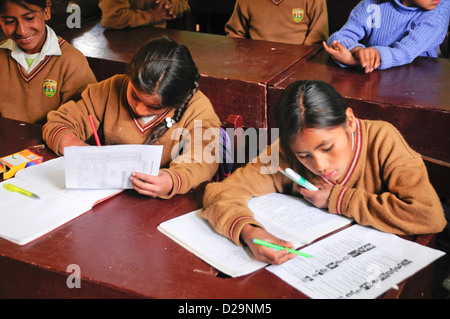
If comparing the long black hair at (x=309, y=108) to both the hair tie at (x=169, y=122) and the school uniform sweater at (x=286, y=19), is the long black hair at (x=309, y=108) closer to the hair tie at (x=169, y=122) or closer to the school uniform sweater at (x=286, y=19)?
the hair tie at (x=169, y=122)

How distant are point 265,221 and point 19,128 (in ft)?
3.59

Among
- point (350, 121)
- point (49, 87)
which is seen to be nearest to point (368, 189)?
point (350, 121)

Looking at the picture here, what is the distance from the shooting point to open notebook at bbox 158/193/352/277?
1126 mm

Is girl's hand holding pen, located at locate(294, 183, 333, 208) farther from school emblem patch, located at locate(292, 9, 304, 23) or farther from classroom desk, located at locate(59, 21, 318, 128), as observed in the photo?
school emblem patch, located at locate(292, 9, 304, 23)

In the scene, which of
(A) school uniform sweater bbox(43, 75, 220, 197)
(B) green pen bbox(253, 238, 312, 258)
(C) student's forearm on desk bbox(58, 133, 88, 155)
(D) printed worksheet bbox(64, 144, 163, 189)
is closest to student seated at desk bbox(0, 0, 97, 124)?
(A) school uniform sweater bbox(43, 75, 220, 197)

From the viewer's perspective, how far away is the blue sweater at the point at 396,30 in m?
2.24

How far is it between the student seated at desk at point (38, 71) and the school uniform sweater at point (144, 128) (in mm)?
322

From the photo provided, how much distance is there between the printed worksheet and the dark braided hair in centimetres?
22

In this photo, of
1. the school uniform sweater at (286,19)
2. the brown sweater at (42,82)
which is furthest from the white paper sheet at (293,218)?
the school uniform sweater at (286,19)

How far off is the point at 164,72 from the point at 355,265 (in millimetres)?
807

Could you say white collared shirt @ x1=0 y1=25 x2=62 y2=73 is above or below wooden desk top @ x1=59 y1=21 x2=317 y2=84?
above

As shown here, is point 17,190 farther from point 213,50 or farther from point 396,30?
point 396,30

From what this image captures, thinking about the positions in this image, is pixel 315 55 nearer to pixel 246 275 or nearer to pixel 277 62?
pixel 277 62
